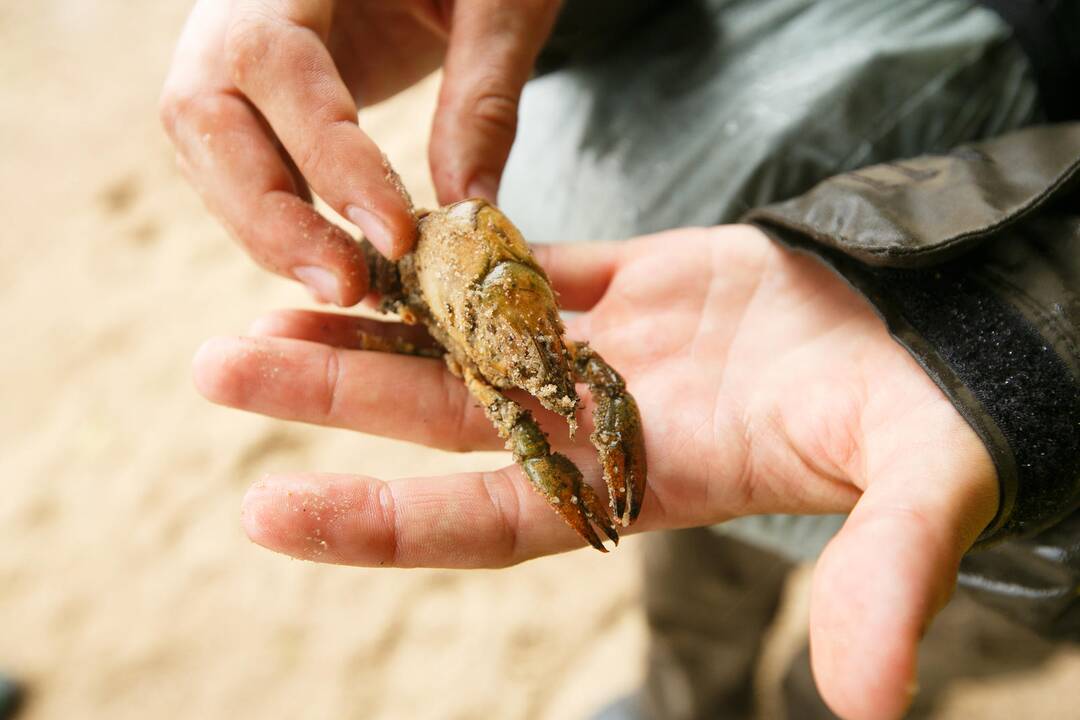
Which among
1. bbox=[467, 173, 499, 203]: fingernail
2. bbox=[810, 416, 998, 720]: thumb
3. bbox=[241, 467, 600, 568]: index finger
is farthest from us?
bbox=[467, 173, 499, 203]: fingernail

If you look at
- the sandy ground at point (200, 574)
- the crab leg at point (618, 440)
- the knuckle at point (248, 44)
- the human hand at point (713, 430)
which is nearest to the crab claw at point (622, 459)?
the crab leg at point (618, 440)

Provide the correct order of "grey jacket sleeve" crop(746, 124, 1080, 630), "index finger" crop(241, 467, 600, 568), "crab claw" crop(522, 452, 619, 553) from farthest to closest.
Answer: "crab claw" crop(522, 452, 619, 553)
"index finger" crop(241, 467, 600, 568)
"grey jacket sleeve" crop(746, 124, 1080, 630)

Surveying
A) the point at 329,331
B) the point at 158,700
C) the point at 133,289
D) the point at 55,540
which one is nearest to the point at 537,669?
the point at 158,700

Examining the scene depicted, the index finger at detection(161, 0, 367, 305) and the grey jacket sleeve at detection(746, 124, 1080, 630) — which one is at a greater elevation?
the index finger at detection(161, 0, 367, 305)

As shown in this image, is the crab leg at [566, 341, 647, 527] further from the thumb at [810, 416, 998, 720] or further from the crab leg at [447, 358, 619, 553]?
the thumb at [810, 416, 998, 720]

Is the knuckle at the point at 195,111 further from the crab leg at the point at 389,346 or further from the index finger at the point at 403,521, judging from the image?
the index finger at the point at 403,521

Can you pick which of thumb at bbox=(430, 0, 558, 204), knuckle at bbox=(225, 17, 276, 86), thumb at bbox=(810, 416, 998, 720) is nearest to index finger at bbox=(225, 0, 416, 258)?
knuckle at bbox=(225, 17, 276, 86)
